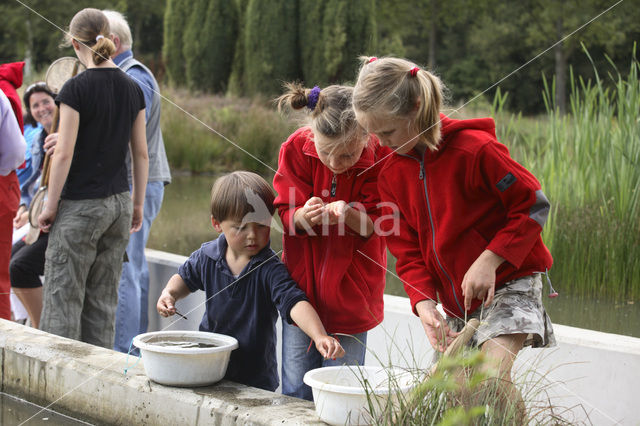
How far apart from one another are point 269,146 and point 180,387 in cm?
594

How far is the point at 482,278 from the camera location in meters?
2.37

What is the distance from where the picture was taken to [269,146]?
8.63 m

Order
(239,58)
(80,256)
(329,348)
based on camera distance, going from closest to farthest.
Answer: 1. (329,348)
2. (80,256)
3. (239,58)

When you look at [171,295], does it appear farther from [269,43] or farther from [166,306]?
[269,43]

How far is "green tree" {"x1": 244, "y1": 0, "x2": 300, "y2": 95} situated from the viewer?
625 inches

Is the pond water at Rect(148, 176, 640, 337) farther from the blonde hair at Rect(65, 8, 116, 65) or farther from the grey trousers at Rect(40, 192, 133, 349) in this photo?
the blonde hair at Rect(65, 8, 116, 65)

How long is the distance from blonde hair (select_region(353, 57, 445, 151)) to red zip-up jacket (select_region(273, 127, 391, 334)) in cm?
40

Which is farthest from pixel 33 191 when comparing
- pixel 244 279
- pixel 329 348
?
pixel 329 348

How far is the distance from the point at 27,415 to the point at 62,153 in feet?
3.71

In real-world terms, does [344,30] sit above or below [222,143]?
above

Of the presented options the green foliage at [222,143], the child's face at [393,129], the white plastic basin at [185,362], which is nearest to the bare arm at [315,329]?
the white plastic basin at [185,362]

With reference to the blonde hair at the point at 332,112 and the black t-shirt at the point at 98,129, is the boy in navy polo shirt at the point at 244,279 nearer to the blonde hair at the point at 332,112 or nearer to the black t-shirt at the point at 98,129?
the blonde hair at the point at 332,112

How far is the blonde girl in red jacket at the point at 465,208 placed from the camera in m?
2.40

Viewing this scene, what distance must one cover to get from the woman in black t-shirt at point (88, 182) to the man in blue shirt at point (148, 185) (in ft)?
1.30
